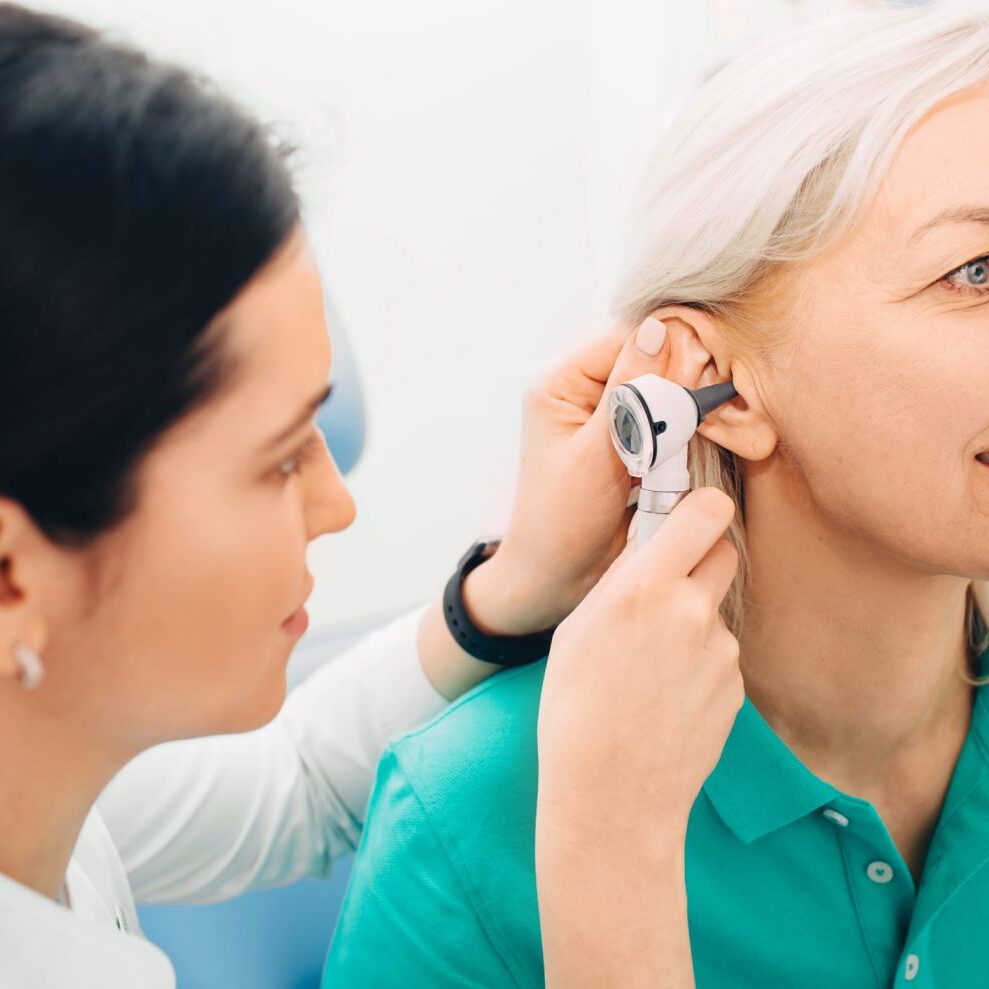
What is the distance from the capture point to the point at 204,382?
2.10 ft

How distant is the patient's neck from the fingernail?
0.49ft

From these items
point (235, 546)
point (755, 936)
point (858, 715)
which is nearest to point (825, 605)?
point (858, 715)

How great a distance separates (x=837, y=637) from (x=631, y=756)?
33cm

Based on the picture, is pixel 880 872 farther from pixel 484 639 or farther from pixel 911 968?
pixel 484 639

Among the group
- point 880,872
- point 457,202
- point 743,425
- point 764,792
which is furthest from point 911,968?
point 457,202

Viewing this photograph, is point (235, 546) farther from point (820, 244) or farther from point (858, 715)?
point (858, 715)

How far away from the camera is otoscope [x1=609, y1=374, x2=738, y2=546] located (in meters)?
0.86

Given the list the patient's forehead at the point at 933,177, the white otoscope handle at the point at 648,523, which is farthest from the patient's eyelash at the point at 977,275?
the white otoscope handle at the point at 648,523

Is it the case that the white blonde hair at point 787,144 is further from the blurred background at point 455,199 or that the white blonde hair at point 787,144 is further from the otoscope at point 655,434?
the blurred background at point 455,199

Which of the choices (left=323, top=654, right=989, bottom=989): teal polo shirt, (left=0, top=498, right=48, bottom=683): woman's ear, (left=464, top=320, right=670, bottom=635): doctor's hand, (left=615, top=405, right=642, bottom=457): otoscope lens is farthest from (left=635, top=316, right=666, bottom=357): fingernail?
(left=0, top=498, right=48, bottom=683): woman's ear

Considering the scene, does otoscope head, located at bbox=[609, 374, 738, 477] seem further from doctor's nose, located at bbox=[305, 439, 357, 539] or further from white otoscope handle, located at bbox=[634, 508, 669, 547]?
doctor's nose, located at bbox=[305, 439, 357, 539]

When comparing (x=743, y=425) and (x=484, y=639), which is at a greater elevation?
(x=743, y=425)

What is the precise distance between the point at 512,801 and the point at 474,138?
1.50 meters

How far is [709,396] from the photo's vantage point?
0.93 metres
